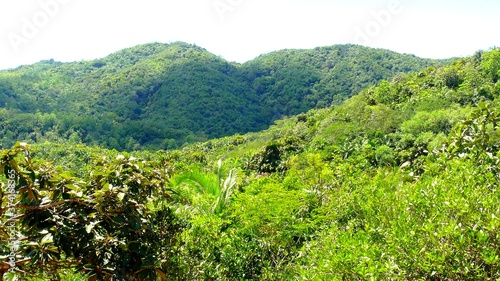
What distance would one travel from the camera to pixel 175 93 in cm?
8131

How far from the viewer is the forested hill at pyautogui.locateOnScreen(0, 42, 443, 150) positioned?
64562 millimetres

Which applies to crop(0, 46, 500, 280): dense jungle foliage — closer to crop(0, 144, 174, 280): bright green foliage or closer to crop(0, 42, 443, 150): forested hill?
crop(0, 144, 174, 280): bright green foliage

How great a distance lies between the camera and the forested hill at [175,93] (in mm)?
64562

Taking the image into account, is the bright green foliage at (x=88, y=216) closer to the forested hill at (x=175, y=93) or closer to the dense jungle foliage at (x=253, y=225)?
the dense jungle foliage at (x=253, y=225)

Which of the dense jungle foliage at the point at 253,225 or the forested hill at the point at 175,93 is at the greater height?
the forested hill at the point at 175,93

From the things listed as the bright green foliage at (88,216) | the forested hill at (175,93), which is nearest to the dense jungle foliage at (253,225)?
the bright green foliage at (88,216)

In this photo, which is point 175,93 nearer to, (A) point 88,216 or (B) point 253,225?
(B) point 253,225

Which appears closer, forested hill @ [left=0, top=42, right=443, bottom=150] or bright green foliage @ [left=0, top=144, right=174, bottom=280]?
bright green foliage @ [left=0, top=144, right=174, bottom=280]

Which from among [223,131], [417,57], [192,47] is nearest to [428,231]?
[223,131]

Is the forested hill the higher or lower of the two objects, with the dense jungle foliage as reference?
higher

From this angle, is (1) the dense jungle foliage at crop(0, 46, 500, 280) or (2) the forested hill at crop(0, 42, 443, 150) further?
(2) the forested hill at crop(0, 42, 443, 150)

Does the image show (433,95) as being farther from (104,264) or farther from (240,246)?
(104,264)

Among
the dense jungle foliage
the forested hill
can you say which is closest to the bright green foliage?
the dense jungle foliage

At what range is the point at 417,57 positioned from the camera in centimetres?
9625
